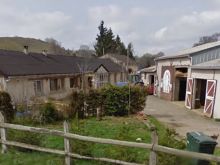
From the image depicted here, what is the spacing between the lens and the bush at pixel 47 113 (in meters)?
11.8

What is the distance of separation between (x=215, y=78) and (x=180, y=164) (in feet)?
37.4

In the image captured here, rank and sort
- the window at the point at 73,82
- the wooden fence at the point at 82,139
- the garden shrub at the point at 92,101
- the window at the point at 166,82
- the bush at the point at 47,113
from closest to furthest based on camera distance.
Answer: the wooden fence at the point at 82,139 < the bush at the point at 47,113 < the garden shrub at the point at 92,101 < the window at the point at 166,82 < the window at the point at 73,82

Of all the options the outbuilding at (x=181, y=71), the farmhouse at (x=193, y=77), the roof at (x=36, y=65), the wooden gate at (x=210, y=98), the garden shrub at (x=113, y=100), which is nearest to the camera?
the garden shrub at (x=113, y=100)

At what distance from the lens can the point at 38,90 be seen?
71.9ft

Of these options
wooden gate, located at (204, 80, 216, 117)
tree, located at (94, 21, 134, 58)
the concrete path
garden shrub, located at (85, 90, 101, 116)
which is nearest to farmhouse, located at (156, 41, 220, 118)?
wooden gate, located at (204, 80, 216, 117)

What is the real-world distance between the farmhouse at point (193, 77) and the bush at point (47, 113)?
986 cm

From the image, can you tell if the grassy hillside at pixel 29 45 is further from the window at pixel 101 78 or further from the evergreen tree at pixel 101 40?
the window at pixel 101 78

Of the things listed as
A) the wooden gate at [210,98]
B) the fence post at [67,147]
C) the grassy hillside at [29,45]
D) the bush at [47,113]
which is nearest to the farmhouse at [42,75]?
the bush at [47,113]

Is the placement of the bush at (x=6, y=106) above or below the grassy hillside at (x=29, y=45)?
below

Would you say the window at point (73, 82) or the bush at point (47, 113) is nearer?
the bush at point (47, 113)

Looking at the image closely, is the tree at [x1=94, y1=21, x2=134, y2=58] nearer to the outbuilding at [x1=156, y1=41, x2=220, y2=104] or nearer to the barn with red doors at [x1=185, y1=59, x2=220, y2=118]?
the outbuilding at [x1=156, y1=41, x2=220, y2=104]

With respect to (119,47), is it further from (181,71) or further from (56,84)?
(181,71)

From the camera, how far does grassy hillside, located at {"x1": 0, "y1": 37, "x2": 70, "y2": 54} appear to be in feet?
241

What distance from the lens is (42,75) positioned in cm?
2230
